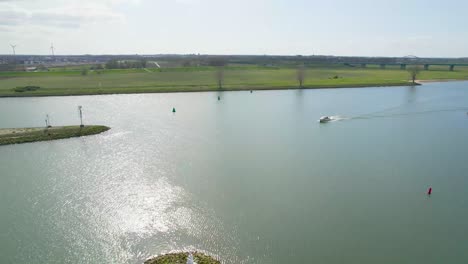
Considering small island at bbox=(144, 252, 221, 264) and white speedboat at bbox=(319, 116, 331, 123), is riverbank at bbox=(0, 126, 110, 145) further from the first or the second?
white speedboat at bbox=(319, 116, 331, 123)

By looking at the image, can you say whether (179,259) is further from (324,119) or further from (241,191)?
(324,119)

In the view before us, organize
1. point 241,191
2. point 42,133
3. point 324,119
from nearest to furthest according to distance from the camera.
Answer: point 241,191 < point 42,133 < point 324,119

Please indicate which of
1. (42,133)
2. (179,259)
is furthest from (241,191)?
(42,133)

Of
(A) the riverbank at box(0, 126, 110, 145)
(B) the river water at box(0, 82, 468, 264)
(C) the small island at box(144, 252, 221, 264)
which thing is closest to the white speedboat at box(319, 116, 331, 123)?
(B) the river water at box(0, 82, 468, 264)

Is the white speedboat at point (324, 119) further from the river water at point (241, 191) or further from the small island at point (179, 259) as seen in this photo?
the small island at point (179, 259)

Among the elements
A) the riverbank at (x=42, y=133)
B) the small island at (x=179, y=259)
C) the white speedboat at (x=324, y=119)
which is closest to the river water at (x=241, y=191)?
the small island at (x=179, y=259)
